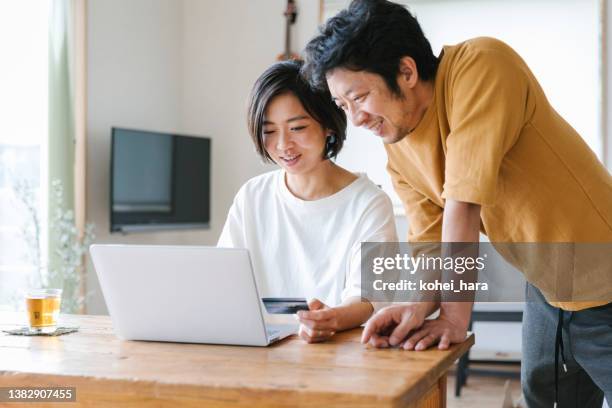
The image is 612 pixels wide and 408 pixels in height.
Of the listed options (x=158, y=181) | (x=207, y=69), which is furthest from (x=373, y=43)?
(x=207, y=69)

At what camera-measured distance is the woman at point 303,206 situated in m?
1.94

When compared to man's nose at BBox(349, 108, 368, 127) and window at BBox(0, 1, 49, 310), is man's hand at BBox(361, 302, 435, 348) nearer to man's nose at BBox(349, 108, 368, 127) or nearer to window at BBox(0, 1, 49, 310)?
man's nose at BBox(349, 108, 368, 127)

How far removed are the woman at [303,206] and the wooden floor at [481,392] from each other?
2.29m

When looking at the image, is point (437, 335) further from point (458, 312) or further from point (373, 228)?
point (373, 228)

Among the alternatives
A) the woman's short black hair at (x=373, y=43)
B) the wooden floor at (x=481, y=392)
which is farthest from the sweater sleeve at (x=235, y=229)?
the wooden floor at (x=481, y=392)

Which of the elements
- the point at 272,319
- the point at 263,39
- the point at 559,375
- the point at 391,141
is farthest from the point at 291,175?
the point at 263,39

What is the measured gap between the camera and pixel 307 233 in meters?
2.01

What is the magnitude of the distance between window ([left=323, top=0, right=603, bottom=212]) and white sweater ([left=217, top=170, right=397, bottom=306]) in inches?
123

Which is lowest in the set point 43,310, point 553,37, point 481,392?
point 481,392

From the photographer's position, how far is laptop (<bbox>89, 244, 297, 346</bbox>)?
4.49ft

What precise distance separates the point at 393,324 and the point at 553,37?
3.88 meters

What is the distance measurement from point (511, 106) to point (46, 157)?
3328 mm

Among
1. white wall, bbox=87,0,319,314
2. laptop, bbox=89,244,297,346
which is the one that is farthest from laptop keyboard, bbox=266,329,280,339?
white wall, bbox=87,0,319,314

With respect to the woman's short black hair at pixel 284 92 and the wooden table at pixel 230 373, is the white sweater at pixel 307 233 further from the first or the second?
the wooden table at pixel 230 373
